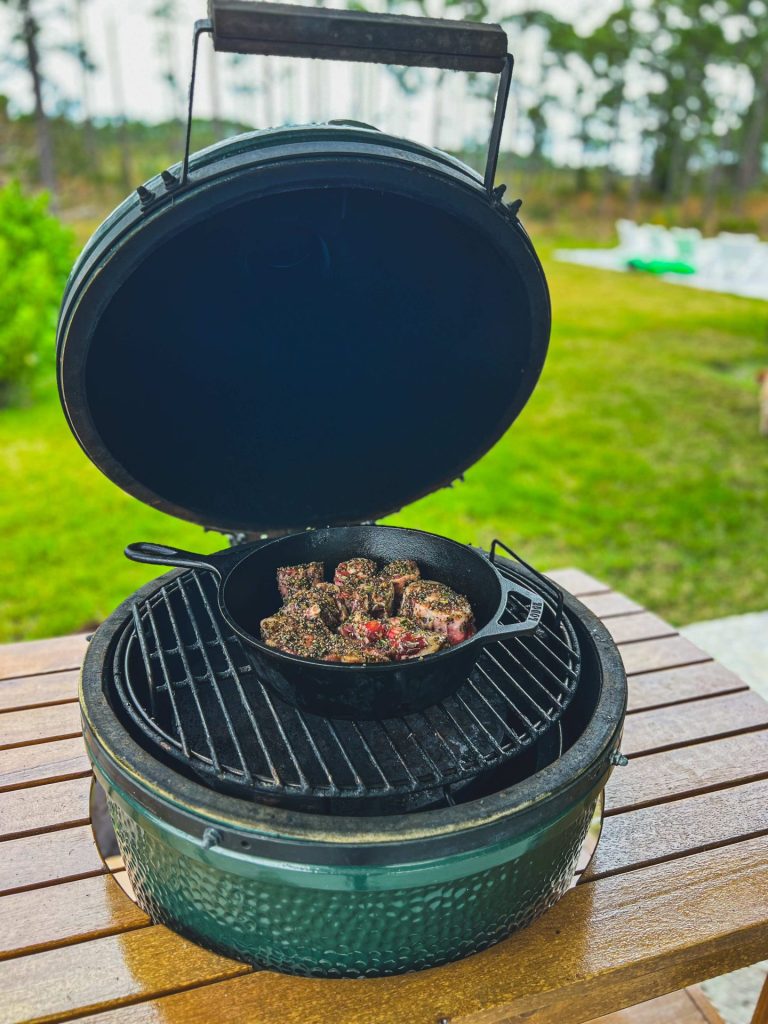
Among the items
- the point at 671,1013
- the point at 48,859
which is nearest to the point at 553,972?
the point at 671,1013

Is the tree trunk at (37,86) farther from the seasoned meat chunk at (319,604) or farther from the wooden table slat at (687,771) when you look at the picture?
the wooden table slat at (687,771)

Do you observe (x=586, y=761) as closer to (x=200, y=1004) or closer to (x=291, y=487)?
(x=200, y=1004)

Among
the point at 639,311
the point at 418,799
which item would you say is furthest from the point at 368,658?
the point at 639,311

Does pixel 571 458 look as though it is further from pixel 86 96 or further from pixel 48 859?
pixel 86 96

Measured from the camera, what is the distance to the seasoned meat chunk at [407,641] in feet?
5.18

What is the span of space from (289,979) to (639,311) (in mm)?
12089

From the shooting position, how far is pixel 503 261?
164cm

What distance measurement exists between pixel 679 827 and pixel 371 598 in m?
0.91

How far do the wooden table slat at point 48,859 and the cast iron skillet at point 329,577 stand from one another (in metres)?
0.62

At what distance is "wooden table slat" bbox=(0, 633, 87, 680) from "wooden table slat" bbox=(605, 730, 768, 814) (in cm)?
168

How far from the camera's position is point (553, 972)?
1.47 m

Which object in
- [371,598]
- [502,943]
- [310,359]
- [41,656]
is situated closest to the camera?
[502,943]

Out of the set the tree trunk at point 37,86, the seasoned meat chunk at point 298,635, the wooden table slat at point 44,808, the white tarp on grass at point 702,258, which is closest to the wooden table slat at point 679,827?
the seasoned meat chunk at point 298,635

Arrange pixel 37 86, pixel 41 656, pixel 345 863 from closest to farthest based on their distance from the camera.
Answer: pixel 345 863 → pixel 41 656 → pixel 37 86
